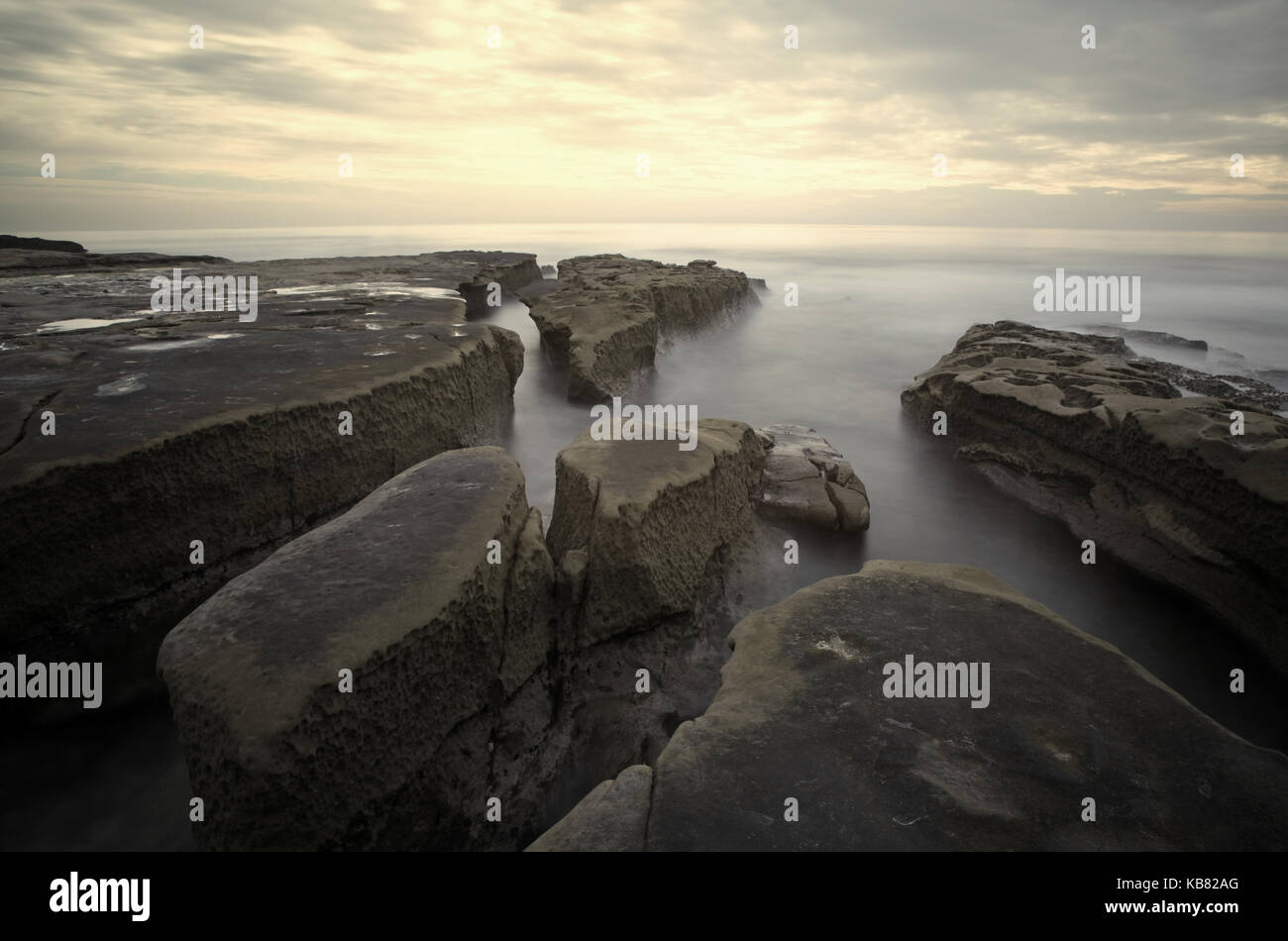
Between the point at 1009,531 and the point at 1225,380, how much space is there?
5.96 m

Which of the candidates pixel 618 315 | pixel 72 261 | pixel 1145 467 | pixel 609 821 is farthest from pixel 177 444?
pixel 72 261

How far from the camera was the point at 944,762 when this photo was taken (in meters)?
2.21

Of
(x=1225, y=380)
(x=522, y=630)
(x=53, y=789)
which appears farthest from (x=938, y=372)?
(x=53, y=789)

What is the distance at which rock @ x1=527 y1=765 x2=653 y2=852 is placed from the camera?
77.1 inches

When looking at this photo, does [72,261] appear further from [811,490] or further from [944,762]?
[944,762]

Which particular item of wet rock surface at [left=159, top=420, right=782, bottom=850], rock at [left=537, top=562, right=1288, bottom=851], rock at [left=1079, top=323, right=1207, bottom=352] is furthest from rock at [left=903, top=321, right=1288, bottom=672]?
rock at [left=1079, top=323, right=1207, bottom=352]

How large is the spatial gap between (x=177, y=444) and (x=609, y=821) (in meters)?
3.27

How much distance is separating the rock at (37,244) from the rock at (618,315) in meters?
11.2

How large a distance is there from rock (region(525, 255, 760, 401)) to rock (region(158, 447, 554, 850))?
5681 millimetres

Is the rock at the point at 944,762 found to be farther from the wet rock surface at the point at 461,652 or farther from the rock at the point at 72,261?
the rock at the point at 72,261

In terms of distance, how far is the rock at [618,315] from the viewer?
29.2 feet

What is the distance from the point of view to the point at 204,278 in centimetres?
1034

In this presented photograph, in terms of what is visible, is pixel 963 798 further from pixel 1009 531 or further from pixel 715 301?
pixel 715 301

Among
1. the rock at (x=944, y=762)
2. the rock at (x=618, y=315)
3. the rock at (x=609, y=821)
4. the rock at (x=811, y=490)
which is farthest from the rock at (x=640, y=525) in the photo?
the rock at (x=618, y=315)
